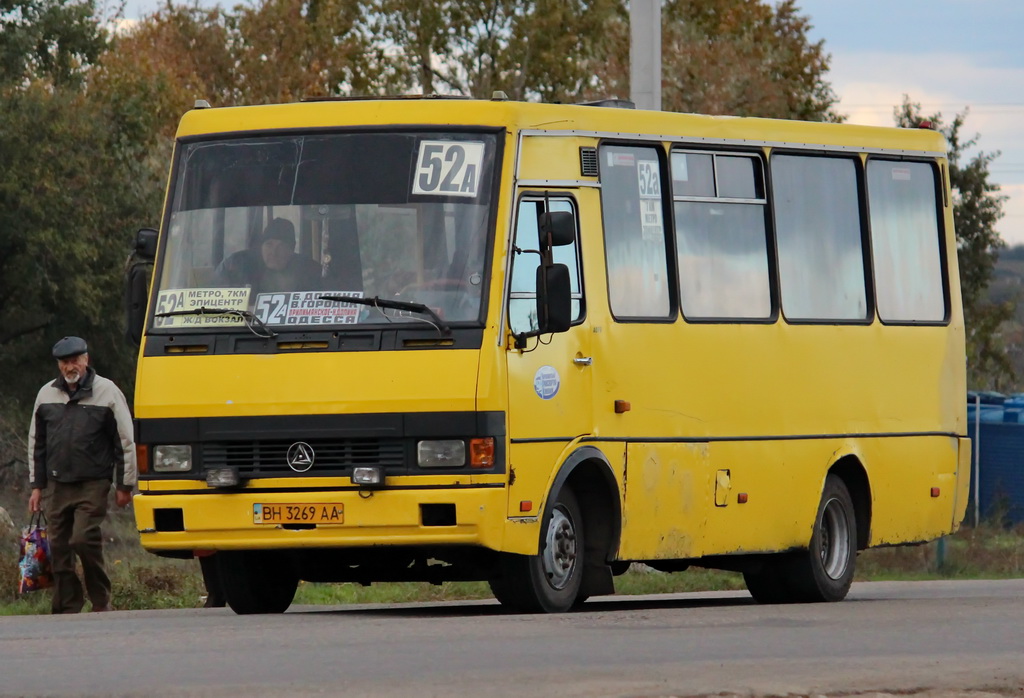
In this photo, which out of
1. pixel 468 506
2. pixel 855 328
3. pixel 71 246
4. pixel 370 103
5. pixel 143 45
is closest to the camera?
pixel 468 506

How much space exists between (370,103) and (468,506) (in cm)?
238

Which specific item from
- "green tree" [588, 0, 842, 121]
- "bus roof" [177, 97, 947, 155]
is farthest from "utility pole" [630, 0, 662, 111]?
"green tree" [588, 0, 842, 121]

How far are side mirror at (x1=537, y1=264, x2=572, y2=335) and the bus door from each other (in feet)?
0.49

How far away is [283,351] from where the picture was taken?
39.1ft

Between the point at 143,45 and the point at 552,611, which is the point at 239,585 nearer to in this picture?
the point at 552,611

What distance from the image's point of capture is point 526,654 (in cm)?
942

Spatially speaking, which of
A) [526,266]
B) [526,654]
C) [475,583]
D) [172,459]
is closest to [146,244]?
[172,459]

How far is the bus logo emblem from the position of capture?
38.7 ft

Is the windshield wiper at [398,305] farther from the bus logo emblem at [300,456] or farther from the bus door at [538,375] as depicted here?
the bus logo emblem at [300,456]

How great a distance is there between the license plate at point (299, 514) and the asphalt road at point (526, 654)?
520 millimetres

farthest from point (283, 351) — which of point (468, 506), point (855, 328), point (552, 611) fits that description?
point (855, 328)

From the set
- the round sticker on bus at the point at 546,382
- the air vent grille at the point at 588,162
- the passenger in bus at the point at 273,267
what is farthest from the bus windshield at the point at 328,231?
the air vent grille at the point at 588,162

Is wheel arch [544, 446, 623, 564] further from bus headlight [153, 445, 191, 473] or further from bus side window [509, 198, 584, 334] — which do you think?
bus headlight [153, 445, 191, 473]

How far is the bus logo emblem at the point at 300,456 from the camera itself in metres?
11.8
